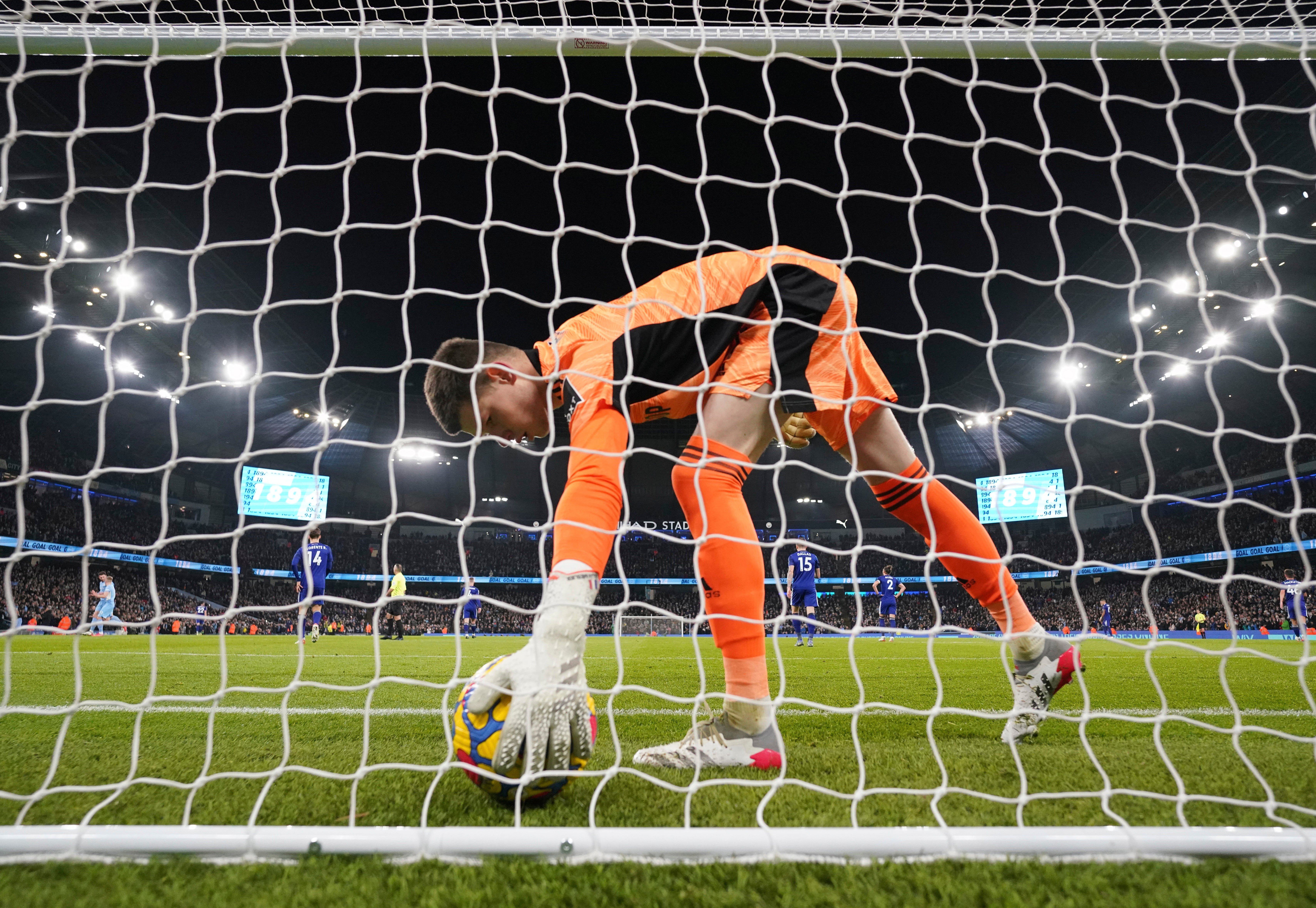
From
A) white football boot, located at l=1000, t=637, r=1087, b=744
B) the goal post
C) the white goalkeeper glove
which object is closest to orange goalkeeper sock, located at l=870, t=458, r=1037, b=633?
white football boot, located at l=1000, t=637, r=1087, b=744

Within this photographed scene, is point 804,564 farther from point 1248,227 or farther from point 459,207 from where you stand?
point 1248,227

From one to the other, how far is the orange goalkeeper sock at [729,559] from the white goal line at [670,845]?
68 centimetres

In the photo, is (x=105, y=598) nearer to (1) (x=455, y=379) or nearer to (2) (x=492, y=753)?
(1) (x=455, y=379)

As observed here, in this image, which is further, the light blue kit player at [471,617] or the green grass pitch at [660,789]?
the light blue kit player at [471,617]

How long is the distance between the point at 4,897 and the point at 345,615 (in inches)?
1157

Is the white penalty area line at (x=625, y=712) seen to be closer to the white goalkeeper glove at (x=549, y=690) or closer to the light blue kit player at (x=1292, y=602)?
the white goalkeeper glove at (x=549, y=690)

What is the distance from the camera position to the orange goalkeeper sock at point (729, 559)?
198cm

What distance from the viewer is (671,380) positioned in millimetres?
2166

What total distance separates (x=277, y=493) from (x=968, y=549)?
27.7 m

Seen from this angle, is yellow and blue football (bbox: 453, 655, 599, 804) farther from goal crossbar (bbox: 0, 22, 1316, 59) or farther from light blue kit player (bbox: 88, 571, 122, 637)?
light blue kit player (bbox: 88, 571, 122, 637)

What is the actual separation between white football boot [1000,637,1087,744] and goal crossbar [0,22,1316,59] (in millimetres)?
1971

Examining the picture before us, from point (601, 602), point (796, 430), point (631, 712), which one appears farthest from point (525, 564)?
point (796, 430)

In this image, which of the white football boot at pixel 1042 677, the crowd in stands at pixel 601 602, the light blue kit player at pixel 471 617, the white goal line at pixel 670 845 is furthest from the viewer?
the crowd in stands at pixel 601 602

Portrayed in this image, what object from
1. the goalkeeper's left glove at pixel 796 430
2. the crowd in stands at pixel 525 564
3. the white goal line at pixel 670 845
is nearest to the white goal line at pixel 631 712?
the goalkeeper's left glove at pixel 796 430
